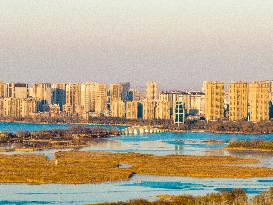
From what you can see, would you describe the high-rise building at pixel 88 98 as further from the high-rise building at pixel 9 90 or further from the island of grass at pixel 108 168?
the island of grass at pixel 108 168

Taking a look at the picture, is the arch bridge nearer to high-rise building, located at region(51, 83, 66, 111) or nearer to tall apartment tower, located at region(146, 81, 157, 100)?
tall apartment tower, located at region(146, 81, 157, 100)

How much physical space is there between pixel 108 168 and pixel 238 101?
144 ft

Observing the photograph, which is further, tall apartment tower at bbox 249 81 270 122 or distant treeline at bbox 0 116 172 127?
distant treeline at bbox 0 116 172 127

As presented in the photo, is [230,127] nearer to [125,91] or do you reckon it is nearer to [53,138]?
[53,138]

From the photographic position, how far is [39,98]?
326 feet

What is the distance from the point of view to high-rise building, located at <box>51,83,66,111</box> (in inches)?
3952

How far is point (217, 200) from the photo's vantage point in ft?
64.8

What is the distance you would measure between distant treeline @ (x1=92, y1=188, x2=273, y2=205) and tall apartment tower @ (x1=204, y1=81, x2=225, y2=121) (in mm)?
51098

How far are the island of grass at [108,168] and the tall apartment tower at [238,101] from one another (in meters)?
36.5

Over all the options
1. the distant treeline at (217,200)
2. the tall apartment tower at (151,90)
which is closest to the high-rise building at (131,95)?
the tall apartment tower at (151,90)

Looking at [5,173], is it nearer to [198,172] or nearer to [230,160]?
[198,172]

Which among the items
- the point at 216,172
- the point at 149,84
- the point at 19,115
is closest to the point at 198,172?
the point at 216,172

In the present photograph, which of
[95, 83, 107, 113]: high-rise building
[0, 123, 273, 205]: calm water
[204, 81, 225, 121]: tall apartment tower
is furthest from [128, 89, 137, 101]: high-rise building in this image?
[0, 123, 273, 205]: calm water

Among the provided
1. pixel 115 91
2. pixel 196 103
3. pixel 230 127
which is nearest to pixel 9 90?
pixel 115 91
